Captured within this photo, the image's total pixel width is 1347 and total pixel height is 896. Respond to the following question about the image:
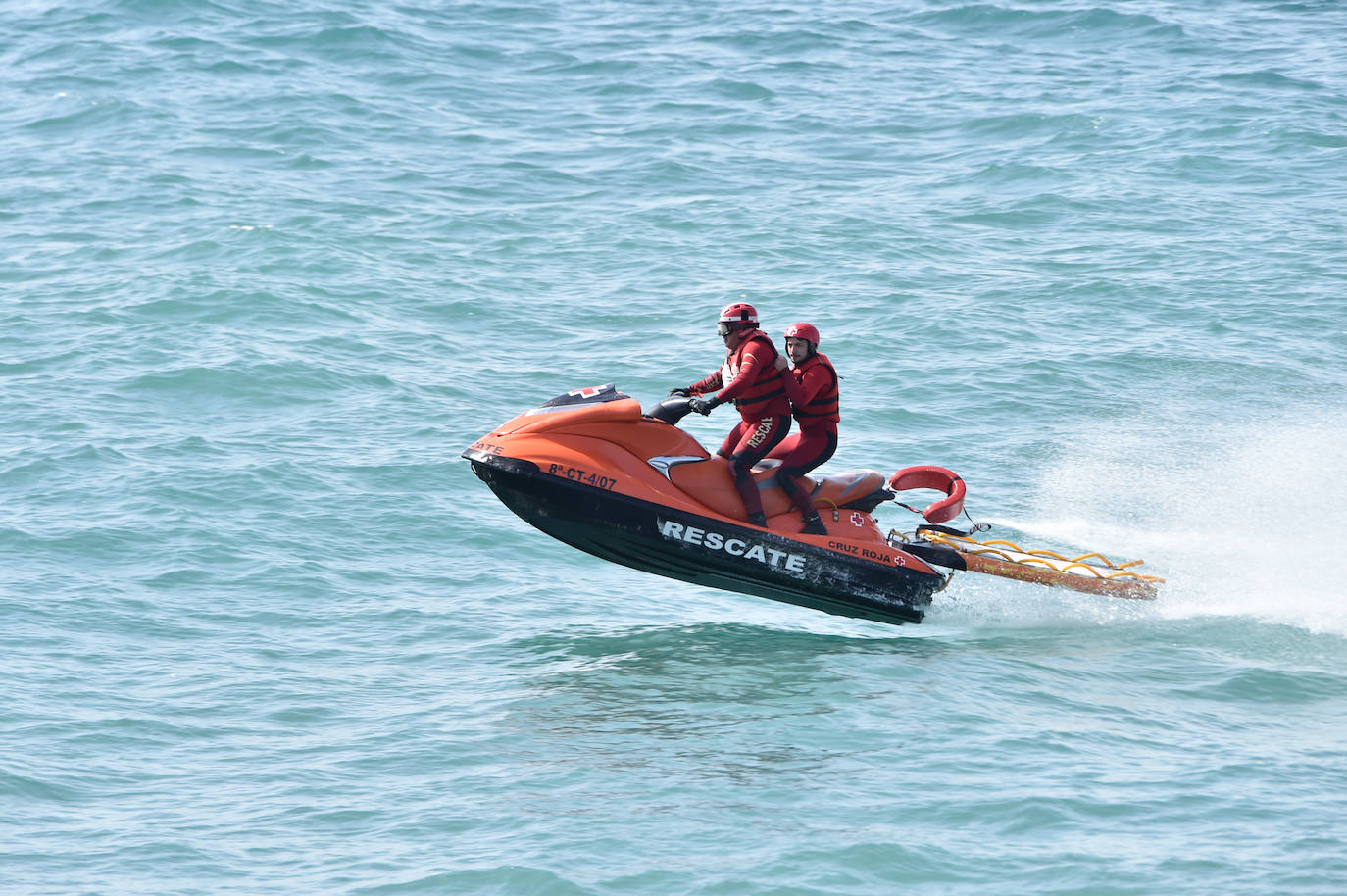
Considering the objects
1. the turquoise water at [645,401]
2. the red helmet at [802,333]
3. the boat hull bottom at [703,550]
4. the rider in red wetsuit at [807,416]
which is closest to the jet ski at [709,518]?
the boat hull bottom at [703,550]

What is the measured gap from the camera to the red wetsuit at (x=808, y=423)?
9.79 meters

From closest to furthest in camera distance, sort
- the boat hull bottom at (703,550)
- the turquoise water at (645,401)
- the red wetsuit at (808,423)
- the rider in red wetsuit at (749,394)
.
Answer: the turquoise water at (645,401) < the rider in red wetsuit at (749,394) < the boat hull bottom at (703,550) < the red wetsuit at (808,423)

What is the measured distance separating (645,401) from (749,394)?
5368 millimetres

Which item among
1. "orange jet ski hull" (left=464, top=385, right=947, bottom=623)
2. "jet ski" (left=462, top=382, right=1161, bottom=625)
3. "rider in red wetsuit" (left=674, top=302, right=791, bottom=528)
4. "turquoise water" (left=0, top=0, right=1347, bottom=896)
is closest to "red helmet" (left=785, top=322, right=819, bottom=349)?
"rider in red wetsuit" (left=674, top=302, right=791, bottom=528)

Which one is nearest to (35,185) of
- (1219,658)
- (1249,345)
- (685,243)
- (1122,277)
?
(685,243)

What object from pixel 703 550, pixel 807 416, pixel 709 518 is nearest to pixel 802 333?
pixel 807 416

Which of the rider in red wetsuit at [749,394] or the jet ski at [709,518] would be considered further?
the jet ski at [709,518]

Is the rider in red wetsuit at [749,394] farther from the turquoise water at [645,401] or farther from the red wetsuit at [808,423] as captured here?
the turquoise water at [645,401]

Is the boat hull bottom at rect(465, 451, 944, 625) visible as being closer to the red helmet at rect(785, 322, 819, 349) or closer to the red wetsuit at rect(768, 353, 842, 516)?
the red wetsuit at rect(768, 353, 842, 516)

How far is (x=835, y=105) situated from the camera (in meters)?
26.6

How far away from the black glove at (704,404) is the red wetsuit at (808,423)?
52cm

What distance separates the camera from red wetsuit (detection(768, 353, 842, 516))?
9789 mm

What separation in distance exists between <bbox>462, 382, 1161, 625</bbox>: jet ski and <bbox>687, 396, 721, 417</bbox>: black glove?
181 millimetres

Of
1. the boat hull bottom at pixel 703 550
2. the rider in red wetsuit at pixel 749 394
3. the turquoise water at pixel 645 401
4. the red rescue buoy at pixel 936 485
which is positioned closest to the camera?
the turquoise water at pixel 645 401
